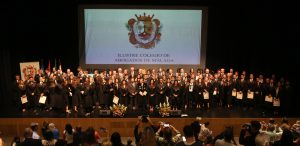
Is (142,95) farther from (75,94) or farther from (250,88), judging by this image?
(250,88)

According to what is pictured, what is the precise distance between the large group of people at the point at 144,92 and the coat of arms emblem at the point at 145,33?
2826 mm

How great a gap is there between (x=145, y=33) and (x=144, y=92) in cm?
405

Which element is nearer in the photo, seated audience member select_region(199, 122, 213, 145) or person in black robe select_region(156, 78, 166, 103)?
seated audience member select_region(199, 122, 213, 145)

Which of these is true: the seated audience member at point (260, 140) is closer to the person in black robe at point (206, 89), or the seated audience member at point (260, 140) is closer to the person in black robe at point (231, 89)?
the person in black robe at point (206, 89)

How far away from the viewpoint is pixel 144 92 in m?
14.5

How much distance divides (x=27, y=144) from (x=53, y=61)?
1112cm

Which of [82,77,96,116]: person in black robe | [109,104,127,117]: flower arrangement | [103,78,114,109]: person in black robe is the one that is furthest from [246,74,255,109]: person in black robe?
[82,77,96,116]: person in black robe

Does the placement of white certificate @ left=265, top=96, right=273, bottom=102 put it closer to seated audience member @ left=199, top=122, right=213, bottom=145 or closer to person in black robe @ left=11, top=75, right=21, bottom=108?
seated audience member @ left=199, top=122, right=213, bottom=145

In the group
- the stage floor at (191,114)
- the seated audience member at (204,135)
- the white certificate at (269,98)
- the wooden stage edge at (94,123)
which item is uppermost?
the white certificate at (269,98)

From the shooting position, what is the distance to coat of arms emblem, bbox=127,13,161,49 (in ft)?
57.5

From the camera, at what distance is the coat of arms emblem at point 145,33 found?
17.5 meters

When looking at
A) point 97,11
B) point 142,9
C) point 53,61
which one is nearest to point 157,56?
point 142,9

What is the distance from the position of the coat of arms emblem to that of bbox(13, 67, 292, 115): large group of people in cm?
283

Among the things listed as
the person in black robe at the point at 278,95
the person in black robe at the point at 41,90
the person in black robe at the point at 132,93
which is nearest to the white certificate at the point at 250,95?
the person in black robe at the point at 278,95
